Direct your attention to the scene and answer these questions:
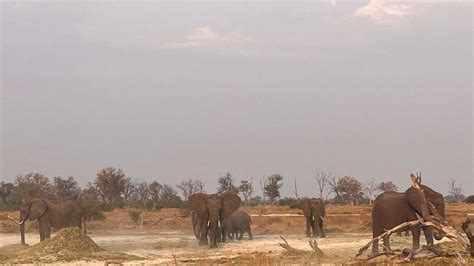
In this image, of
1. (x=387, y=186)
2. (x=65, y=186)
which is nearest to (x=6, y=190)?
(x=65, y=186)

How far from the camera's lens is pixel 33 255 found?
2178 cm

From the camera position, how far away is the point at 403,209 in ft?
67.2

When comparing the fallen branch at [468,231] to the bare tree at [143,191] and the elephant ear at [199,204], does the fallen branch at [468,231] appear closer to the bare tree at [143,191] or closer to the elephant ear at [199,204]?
the elephant ear at [199,204]

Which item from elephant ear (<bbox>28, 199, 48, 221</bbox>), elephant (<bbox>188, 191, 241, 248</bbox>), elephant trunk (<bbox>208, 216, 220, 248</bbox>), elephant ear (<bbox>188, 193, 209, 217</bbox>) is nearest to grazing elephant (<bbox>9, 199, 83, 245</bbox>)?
elephant ear (<bbox>28, 199, 48, 221</bbox>)

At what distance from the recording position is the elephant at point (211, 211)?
28.5 m

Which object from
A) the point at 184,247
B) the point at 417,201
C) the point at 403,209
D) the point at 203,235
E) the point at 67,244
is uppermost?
the point at 417,201

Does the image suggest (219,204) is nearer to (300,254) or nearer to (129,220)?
(300,254)

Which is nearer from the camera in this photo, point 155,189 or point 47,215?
point 47,215

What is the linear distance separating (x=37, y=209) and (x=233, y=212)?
964cm

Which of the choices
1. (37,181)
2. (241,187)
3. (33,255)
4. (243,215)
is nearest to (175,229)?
(243,215)

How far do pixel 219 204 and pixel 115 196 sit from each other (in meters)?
66.4

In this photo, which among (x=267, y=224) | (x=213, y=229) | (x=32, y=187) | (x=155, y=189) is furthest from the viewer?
(x=155, y=189)

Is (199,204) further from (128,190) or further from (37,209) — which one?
(128,190)

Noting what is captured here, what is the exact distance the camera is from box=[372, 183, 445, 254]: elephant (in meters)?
19.7
